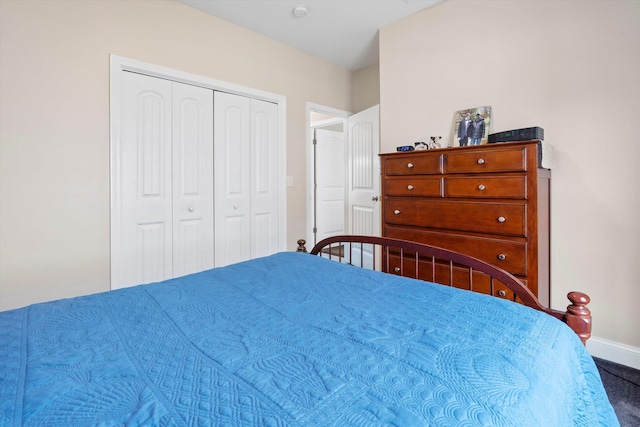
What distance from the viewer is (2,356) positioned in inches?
31.5

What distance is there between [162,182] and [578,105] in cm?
313

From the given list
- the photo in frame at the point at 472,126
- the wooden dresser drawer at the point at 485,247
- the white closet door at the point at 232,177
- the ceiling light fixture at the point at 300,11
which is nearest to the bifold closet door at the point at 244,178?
the white closet door at the point at 232,177

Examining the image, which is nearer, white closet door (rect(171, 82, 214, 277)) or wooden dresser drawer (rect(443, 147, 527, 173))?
wooden dresser drawer (rect(443, 147, 527, 173))

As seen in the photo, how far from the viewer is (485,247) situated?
209 cm

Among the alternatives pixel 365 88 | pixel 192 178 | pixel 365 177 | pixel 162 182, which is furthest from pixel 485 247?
pixel 365 88

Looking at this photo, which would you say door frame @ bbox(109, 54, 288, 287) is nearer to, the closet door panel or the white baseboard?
the closet door panel

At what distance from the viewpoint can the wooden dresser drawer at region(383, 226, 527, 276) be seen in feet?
6.40

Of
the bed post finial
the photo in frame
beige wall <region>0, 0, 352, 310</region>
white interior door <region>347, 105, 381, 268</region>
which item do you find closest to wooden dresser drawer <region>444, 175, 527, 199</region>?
the photo in frame

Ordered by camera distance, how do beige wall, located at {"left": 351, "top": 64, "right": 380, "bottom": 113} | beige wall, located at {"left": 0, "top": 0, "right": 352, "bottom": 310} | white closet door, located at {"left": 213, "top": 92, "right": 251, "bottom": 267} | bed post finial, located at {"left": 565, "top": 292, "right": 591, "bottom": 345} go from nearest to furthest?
bed post finial, located at {"left": 565, "top": 292, "right": 591, "bottom": 345}
beige wall, located at {"left": 0, "top": 0, "right": 352, "bottom": 310}
white closet door, located at {"left": 213, "top": 92, "right": 251, "bottom": 267}
beige wall, located at {"left": 351, "top": 64, "right": 380, "bottom": 113}

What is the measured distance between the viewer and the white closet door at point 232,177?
308 cm

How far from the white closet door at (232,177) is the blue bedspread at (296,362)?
1.89 metres

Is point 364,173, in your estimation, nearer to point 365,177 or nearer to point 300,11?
point 365,177

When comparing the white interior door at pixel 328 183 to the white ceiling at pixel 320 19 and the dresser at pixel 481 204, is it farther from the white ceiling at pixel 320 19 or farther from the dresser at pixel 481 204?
the dresser at pixel 481 204

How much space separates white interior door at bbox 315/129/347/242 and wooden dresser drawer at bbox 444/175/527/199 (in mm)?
3404
